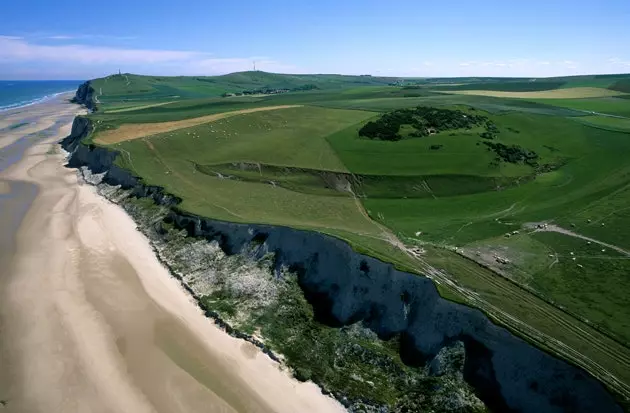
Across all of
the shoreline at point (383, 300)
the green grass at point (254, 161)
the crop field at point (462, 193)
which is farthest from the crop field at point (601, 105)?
the shoreline at point (383, 300)

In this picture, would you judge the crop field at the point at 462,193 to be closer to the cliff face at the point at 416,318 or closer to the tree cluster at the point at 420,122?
the tree cluster at the point at 420,122

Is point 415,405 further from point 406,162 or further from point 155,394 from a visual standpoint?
point 406,162

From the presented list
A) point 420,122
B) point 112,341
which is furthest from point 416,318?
point 420,122

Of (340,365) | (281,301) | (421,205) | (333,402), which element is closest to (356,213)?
(421,205)

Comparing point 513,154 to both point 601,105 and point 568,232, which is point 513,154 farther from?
point 601,105

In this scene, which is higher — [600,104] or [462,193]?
[600,104]
